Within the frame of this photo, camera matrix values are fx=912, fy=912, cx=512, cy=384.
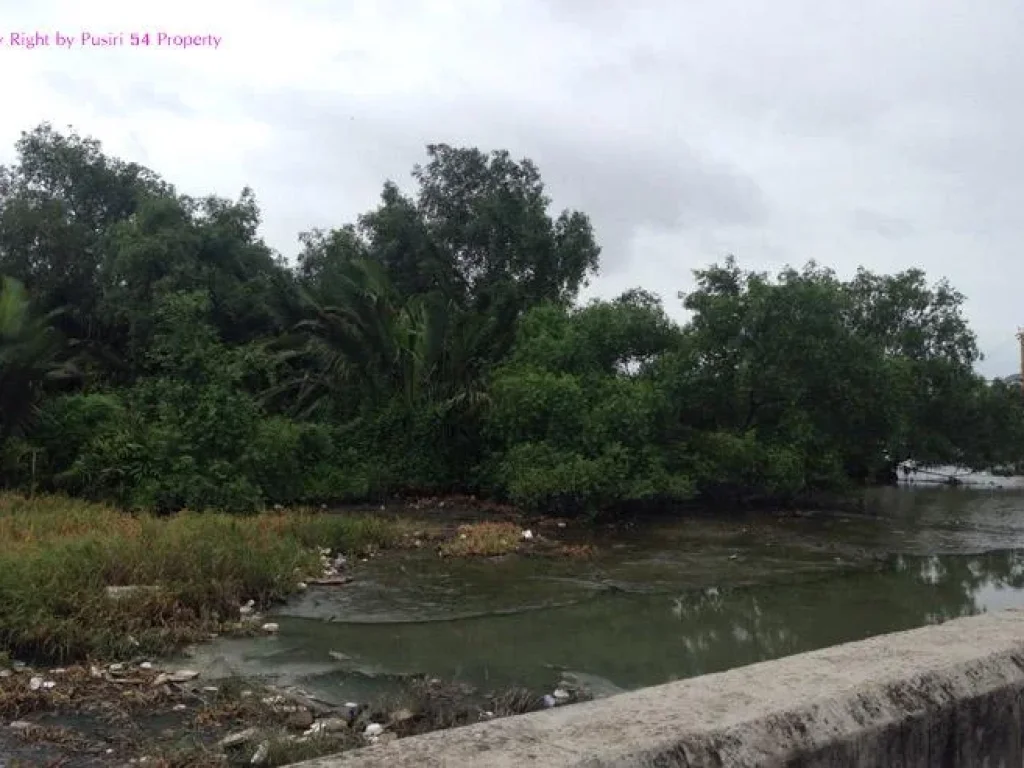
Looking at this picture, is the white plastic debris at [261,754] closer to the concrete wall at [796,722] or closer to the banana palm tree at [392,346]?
the concrete wall at [796,722]

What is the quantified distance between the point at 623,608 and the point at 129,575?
16.1 ft

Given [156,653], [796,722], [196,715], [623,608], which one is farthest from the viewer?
[623,608]

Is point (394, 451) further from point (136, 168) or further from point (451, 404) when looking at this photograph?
point (136, 168)

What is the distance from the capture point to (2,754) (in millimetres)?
5137

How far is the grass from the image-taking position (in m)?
7.02

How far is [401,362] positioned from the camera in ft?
61.3

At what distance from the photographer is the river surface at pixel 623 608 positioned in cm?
745

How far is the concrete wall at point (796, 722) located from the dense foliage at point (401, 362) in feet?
41.8

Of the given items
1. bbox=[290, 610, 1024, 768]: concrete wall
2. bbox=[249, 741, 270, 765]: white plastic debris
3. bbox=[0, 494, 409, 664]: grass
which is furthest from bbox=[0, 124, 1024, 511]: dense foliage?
bbox=[290, 610, 1024, 768]: concrete wall

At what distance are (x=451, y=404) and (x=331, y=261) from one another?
7.32 metres

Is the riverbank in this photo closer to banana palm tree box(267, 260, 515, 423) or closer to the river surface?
the river surface

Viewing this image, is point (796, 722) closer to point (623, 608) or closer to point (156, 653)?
point (156, 653)

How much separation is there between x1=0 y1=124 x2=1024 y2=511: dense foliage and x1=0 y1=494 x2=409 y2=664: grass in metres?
3.43

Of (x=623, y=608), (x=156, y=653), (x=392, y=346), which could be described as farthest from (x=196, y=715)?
(x=392, y=346)
